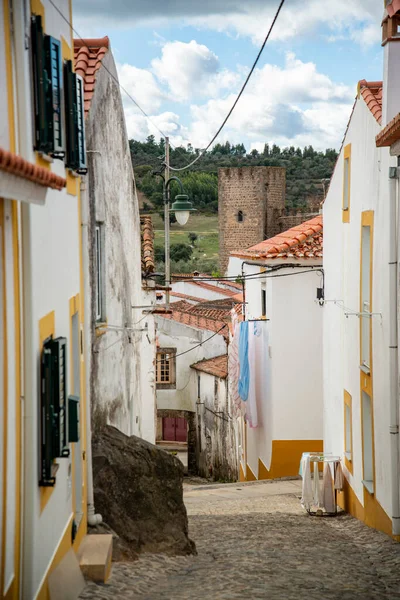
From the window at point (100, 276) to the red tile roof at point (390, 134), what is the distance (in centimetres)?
386

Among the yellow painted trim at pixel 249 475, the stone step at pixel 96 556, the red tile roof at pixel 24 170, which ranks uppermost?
the red tile roof at pixel 24 170

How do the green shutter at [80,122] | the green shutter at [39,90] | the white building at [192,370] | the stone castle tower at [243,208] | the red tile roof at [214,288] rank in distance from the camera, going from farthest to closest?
1. the stone castle tower at [243,208]
2. the red tile roof at [214,288]
3. the white building at [192,370]
4. the green shutter at [80,122]
5. the green shutter at [39,90]

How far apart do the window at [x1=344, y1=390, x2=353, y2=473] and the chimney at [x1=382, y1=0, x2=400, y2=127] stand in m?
5.80

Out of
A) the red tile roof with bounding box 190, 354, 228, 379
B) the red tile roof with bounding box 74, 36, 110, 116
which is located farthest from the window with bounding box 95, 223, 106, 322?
the red tile roof with bounding box 190, 354, 228, 379

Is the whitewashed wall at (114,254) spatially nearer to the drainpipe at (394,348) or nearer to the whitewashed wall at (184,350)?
the drainpipe at (394,348)

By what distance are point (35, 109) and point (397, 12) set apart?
715 cm

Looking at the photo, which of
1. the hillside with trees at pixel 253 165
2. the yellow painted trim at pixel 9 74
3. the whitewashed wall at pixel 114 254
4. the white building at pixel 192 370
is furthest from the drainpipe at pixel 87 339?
the hillside with trees at pixel 253 165

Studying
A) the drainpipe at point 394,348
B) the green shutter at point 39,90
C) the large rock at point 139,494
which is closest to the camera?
the green shutter at point 39,90

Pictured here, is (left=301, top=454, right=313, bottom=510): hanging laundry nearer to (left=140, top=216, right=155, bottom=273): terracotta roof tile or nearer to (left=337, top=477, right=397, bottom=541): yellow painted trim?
Answer: (left=337, top=477, right=397, bottom=541): yellow painted trim

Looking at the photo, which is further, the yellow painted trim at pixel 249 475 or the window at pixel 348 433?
the yellow painted trim at pixel 249 475

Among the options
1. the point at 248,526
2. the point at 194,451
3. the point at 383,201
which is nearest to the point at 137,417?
the point at 248,526

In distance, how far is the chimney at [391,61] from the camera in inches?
469

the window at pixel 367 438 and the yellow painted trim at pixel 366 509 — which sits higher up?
the window at pixel 367 438

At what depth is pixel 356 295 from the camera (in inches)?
591
